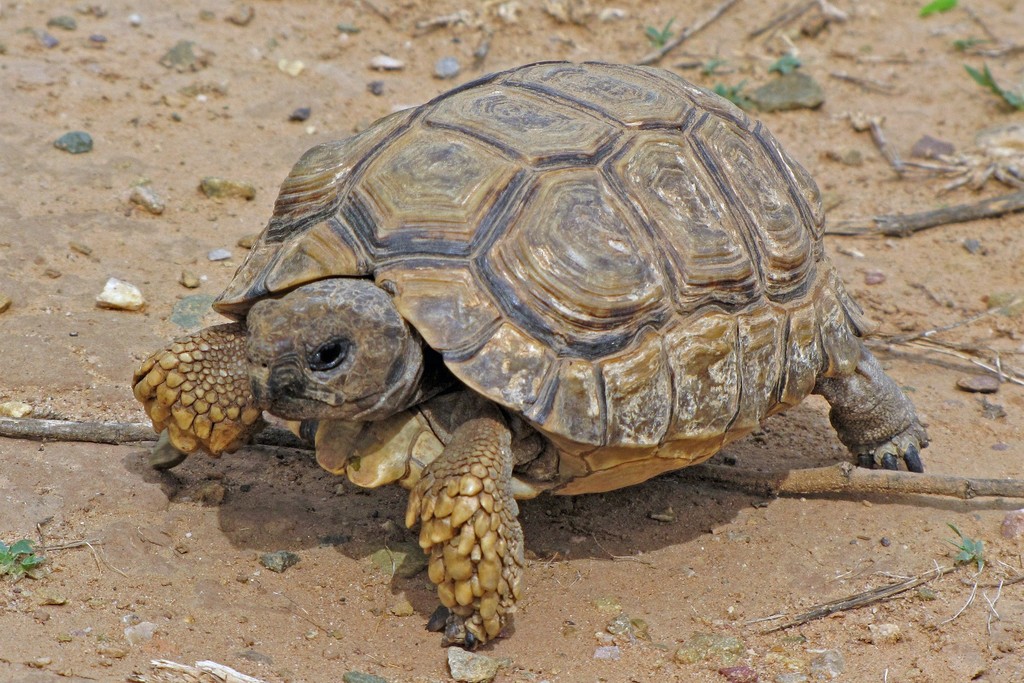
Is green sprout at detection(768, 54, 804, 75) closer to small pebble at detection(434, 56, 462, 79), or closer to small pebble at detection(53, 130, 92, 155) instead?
small pebble at detection(434, 56, 462, 79)

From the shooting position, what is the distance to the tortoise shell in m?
3.10

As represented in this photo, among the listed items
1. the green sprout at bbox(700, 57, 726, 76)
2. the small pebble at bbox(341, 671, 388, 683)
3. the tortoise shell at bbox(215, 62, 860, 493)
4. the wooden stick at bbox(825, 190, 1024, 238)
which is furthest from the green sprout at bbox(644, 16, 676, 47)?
the small pebble at bbox(341, 671, 388, 683)

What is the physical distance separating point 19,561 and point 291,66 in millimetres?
4473

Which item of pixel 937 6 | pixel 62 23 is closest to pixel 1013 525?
pixel 937 6

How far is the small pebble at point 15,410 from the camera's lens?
150 inches

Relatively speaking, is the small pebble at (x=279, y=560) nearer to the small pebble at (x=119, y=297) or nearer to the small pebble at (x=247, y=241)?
the small pebble at (x=119, y=297)

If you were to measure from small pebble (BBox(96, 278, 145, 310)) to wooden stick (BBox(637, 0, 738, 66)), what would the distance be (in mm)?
3998

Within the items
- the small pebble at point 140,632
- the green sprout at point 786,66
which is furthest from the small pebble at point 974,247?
the small pebble at point 140,632

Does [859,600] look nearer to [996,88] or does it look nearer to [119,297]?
[119,297]

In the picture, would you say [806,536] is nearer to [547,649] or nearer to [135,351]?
[547,649]

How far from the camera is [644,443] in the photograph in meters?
3.20

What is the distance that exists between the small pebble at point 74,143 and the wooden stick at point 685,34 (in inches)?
141

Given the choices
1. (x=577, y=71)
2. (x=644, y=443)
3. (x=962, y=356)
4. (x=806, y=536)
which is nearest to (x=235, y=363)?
(x=644, y=443)

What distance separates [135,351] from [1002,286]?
418 cm
